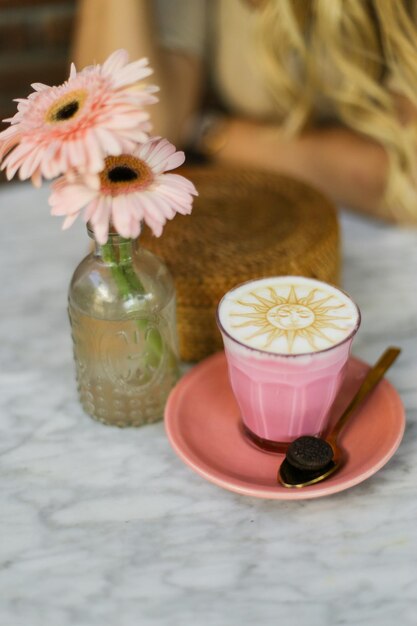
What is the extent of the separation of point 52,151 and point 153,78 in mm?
797

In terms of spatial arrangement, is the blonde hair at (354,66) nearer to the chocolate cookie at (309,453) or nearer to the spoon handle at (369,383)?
the spoon handle at (369,383)

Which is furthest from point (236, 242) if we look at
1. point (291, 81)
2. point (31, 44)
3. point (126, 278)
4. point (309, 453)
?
point (31, 44)

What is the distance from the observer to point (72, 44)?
1.80 m

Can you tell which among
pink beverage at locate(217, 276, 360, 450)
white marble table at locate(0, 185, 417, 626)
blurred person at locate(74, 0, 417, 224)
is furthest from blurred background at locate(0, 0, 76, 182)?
pink beverage at locate(217, 276, 360, 450)

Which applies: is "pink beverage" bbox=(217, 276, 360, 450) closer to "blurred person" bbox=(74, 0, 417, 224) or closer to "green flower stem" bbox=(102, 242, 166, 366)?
"green flower stem" bbox=(102, 242, 166, 366)

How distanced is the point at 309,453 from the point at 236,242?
322 millimetres

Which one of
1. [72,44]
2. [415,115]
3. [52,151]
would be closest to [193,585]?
[52,151]

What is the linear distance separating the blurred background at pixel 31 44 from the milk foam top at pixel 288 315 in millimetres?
1197

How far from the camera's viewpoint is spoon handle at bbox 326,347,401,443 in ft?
2.43

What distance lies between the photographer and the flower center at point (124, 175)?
0.62m

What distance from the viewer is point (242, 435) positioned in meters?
0.76

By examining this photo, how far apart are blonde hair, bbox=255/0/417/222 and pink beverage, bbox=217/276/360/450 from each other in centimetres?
50

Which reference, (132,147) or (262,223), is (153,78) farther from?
(132,147)

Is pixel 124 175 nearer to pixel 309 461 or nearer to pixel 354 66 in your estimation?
pixel 309 461
